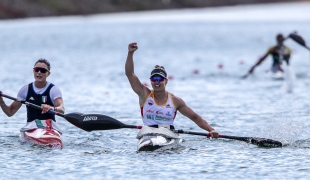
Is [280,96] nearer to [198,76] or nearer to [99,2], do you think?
[198,76]

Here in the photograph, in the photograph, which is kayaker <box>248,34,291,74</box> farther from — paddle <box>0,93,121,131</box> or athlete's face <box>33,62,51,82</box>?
athlete's face <box>33,62,51,82</box>

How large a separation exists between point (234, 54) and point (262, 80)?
26.5 meters

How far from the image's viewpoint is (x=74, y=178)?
17.3 metres

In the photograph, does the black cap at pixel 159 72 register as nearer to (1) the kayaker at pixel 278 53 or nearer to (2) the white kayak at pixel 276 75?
(1) the kayaker at pixel 278 53

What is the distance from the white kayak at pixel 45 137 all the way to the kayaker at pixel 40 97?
4.8 inches

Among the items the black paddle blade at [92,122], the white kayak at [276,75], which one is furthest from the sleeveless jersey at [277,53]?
the black paddle blade at [92,122]

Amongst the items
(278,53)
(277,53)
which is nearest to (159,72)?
(278,53)

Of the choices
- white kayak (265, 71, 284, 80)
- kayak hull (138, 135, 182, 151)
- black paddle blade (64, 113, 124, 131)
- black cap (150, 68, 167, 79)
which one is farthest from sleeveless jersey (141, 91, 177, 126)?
white kayak (265, 71, 284, 80)

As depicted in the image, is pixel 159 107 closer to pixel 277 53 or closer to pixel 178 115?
pixel 178 115

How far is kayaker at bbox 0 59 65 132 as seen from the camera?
19.7 meters

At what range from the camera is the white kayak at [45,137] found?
20.1m

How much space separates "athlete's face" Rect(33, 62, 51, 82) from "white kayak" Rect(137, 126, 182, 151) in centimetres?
248

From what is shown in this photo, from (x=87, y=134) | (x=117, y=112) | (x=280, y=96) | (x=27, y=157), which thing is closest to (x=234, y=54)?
(x=280, y=96)

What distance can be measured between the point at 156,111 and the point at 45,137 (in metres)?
2.57
